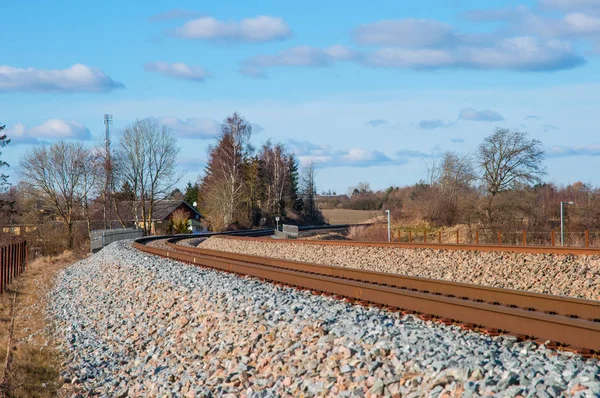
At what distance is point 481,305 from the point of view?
8961 millimetres

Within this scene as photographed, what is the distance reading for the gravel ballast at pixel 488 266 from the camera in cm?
1466

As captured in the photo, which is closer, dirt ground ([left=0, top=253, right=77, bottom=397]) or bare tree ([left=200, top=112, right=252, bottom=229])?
dirt ground ([left=0, top=253, right=77, bottom=397])

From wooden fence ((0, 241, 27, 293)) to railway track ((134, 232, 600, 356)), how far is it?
32.1ft

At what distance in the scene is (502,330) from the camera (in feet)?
27.7

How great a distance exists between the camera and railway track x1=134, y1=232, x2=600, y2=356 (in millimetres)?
7508

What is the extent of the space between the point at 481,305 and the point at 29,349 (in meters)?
7.93

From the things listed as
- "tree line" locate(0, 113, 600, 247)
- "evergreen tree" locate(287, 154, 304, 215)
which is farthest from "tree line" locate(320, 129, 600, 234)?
"evergreen tree" locate(287, 154, 304, 215)

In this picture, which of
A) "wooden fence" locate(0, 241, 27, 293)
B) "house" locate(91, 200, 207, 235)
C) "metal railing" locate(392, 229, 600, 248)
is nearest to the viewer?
"wooden fence" locate(0, 241, 27, 293)

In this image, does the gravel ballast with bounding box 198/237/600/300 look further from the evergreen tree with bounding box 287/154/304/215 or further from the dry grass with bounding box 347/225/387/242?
the evergreen tree with bounding box 287/154/304/215

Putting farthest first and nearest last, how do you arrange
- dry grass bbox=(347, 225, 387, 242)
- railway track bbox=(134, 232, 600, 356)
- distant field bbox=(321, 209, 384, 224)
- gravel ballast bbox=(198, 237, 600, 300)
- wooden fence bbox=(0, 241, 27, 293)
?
distant field bbox=(321, 209, 384, 224)
dry grass bbox=(347, 225, 387, 242)
wooden fence bbox=(0, 241, 27, 293)
gravel ballast bbox=(198, 237, 600, 300)
railway track bbox=(134, 232, 600, 356)

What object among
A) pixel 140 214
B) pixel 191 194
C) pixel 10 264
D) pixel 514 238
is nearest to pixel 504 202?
pixel 514 238

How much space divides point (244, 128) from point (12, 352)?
2625 inches

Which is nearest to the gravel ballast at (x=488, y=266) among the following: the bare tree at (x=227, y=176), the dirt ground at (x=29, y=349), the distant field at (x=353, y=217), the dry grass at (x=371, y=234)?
the dirt ground at (x=29, y=349)

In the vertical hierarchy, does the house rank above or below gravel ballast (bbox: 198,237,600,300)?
above
